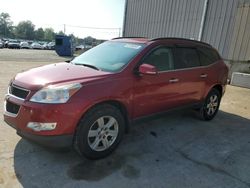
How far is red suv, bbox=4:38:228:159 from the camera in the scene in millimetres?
2838

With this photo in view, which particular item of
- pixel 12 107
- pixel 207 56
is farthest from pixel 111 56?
pixel 207 56

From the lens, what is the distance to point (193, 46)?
4.80m

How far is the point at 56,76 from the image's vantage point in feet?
10.5

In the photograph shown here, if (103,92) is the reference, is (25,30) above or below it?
above

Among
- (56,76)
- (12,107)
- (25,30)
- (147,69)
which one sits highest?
(25,30)

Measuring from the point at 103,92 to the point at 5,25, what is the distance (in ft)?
384

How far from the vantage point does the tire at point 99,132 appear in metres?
3.03

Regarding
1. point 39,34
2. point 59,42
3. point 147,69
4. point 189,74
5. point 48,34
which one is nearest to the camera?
point 147,69

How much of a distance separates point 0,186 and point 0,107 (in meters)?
2.91

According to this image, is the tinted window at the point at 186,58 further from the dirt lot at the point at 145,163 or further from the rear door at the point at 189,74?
the dirt lot at the point at 145,163

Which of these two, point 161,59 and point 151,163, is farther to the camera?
point 161,59

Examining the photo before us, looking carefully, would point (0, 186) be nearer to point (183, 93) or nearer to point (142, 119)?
point (142, 119)

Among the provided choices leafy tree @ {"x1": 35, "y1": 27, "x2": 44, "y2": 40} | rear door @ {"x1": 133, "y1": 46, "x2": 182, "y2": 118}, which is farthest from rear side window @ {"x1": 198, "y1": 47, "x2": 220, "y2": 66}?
leafy tree @ {"x1": 35, "y1": 27, "x2": 44, "y2": 40}

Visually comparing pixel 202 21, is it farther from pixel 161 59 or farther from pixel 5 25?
pixel 5 25
